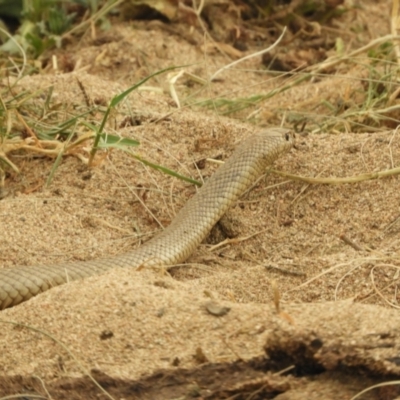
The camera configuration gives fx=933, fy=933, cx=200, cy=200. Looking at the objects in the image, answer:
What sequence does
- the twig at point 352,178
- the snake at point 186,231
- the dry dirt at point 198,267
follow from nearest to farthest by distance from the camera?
the dry dirt at point 198,267, the snake at point 186,231, the twig at point 352,178

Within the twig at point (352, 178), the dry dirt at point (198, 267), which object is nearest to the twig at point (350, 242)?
the dry dirt at point (198, 267)

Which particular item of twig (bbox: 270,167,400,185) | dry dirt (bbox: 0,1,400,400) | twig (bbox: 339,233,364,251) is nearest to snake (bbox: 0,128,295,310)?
dry dirt (bbox: 0,1,400,400)

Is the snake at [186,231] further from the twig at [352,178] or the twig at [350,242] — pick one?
the twig at [350,242]

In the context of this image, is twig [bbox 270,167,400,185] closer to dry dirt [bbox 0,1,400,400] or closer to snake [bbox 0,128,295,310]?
dry dirt [bbox 0,1,400,400]

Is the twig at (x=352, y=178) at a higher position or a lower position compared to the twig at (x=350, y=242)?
higher

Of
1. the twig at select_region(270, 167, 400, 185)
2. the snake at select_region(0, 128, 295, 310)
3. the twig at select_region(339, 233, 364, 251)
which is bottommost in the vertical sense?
the snake at select_region(0, 128, 295, 310)

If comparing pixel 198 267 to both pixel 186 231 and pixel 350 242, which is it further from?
pixel 350 242
